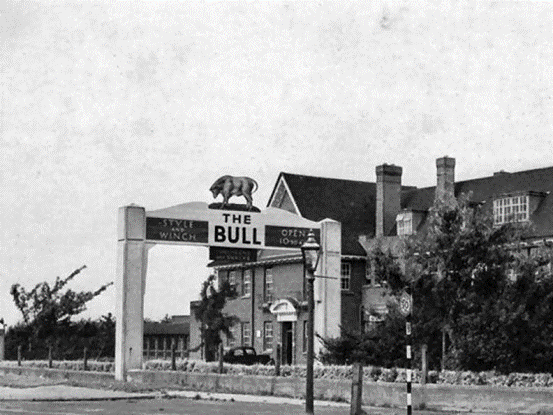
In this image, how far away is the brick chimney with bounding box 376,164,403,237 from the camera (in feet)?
218

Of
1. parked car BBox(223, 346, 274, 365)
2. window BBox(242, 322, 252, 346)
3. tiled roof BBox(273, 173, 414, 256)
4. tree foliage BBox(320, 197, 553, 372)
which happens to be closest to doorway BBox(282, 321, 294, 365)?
parked car BBox(223, 346, 274, 365)

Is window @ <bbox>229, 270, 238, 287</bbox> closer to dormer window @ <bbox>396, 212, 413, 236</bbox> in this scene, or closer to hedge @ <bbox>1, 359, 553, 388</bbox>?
dormer window @ <bbox>396, 212, 413, 236</bbox>

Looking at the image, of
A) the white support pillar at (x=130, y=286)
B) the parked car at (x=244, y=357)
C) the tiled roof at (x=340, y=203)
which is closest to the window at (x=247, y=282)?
the tiled roof at (x=340, y=203)

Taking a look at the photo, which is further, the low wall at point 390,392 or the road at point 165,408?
the low wall at point 390,392

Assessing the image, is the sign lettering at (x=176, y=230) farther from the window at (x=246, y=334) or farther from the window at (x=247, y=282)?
the window at (x=247, y=282)

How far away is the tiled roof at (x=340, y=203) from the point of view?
6731 centimetres

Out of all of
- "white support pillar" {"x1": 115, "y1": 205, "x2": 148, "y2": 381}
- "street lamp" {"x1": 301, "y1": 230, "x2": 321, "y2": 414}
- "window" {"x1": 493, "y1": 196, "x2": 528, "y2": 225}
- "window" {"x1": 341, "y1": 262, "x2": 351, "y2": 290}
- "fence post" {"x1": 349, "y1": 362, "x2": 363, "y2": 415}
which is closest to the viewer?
"street lamp" {"x1": 301, "y1": 230, "x2": 321, "y2": 414}

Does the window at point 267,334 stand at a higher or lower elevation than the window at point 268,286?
lower

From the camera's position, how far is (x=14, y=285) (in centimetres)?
6569

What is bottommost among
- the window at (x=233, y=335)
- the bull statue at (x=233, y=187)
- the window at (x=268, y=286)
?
the window at (x=233, y=335)

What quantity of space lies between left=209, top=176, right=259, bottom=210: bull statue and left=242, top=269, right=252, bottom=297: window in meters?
23.1

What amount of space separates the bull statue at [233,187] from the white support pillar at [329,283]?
10.8 ft

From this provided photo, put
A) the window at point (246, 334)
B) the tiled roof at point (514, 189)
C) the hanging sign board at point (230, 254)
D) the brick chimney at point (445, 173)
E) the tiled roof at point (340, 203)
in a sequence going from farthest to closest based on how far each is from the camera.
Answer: the window at point (246, 334) → the tiled roof at point (340, 203) → the brick chimney at point (445, 173) → the tiled roof at point (514, 189) → the hanging sign board at point (230, 254)

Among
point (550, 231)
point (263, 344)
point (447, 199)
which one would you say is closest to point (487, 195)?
point (550, 231)
